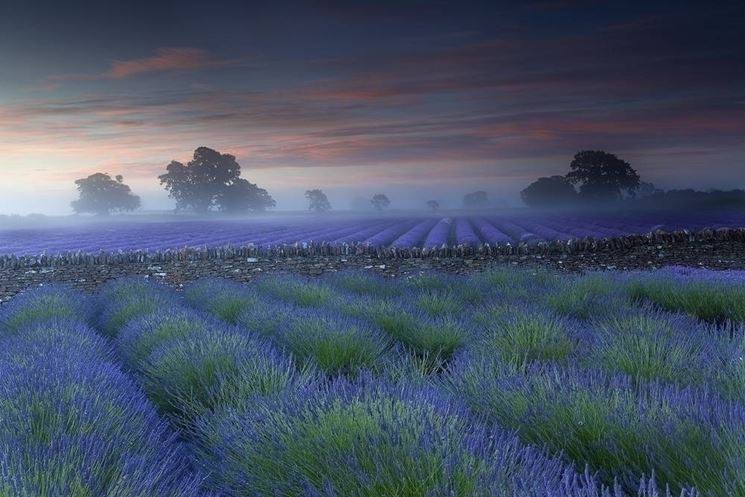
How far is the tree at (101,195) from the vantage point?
149 ft

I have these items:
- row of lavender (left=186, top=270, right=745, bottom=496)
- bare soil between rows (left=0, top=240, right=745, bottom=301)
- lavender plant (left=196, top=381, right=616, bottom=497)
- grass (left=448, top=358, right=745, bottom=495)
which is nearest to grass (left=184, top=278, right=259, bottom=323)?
row of lavender (left=186, top=270, right=745, bottom=496)

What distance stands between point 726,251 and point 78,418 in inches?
498

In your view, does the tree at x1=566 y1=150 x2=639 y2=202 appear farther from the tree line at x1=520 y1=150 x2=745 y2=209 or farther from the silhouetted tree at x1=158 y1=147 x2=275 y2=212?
the silhouetted tree at x1=158 y1=147 x2=275 y2=212

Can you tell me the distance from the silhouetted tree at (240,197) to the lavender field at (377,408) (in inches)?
1228

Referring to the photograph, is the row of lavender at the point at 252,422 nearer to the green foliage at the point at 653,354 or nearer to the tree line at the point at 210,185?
the green foliage at the point at 653,354

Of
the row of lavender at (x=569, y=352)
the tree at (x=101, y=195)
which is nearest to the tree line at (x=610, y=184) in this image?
the row of lavender at (x=569, y=352)

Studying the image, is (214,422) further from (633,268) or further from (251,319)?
(633,268)

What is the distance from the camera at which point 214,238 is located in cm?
1923

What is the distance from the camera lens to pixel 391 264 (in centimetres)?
1204

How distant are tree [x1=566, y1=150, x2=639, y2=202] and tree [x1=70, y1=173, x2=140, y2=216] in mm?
34216

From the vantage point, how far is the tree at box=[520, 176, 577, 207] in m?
28.9

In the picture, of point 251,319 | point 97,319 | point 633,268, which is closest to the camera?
point 251,319

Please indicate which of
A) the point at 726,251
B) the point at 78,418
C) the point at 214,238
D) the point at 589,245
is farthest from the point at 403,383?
the point at 214,238

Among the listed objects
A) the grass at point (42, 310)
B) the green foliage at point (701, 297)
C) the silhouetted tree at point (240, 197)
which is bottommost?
the green foliage at point (701, 297)
